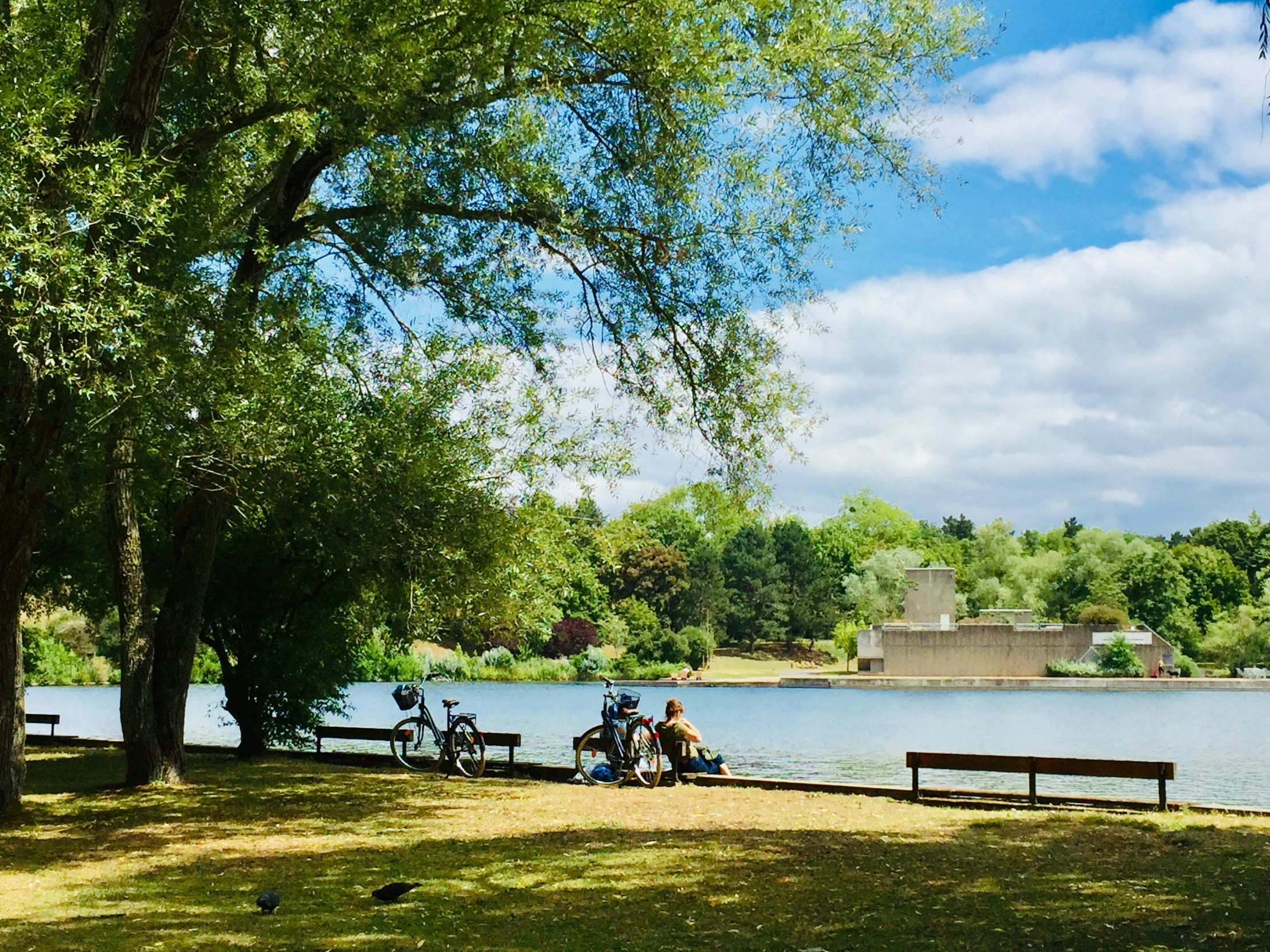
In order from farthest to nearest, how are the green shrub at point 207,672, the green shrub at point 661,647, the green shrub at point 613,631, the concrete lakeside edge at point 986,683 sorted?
1. the green shrub at point 661,647
2. the green shrub at point 613,631
3. the concrete lakeside edge at point 986,683
4. the green shrub at point 207,672

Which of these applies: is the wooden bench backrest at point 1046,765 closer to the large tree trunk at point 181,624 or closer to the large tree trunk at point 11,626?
the large tree trunk at point 181,624

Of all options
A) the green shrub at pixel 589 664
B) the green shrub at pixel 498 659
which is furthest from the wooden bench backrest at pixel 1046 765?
the green shrub at pixel 498 659

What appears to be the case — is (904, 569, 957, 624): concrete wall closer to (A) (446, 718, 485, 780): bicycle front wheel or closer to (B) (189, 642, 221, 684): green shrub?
(B) (189, 642, 221, 684): green shrub

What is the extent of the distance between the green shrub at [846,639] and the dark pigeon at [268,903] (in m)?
59.6

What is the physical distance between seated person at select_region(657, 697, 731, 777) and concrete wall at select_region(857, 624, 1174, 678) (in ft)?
141

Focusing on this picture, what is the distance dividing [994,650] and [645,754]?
44.7 metres

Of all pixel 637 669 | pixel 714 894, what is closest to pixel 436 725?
pixel 714 894

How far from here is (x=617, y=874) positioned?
7730 mm

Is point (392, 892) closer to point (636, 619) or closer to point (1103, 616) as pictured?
point (1103, 616)

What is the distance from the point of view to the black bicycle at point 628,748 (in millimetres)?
12938

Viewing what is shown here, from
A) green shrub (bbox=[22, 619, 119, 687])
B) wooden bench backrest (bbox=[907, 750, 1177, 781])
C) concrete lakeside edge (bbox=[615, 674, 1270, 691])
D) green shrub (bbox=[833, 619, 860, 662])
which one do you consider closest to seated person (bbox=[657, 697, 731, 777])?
wooden bench backrest (bbox=[907, 750, 1177, 781])

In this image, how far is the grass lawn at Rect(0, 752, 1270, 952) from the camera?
6.04 meters

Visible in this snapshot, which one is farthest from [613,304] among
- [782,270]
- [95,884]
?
[95,884]

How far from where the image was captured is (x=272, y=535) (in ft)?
50.0
